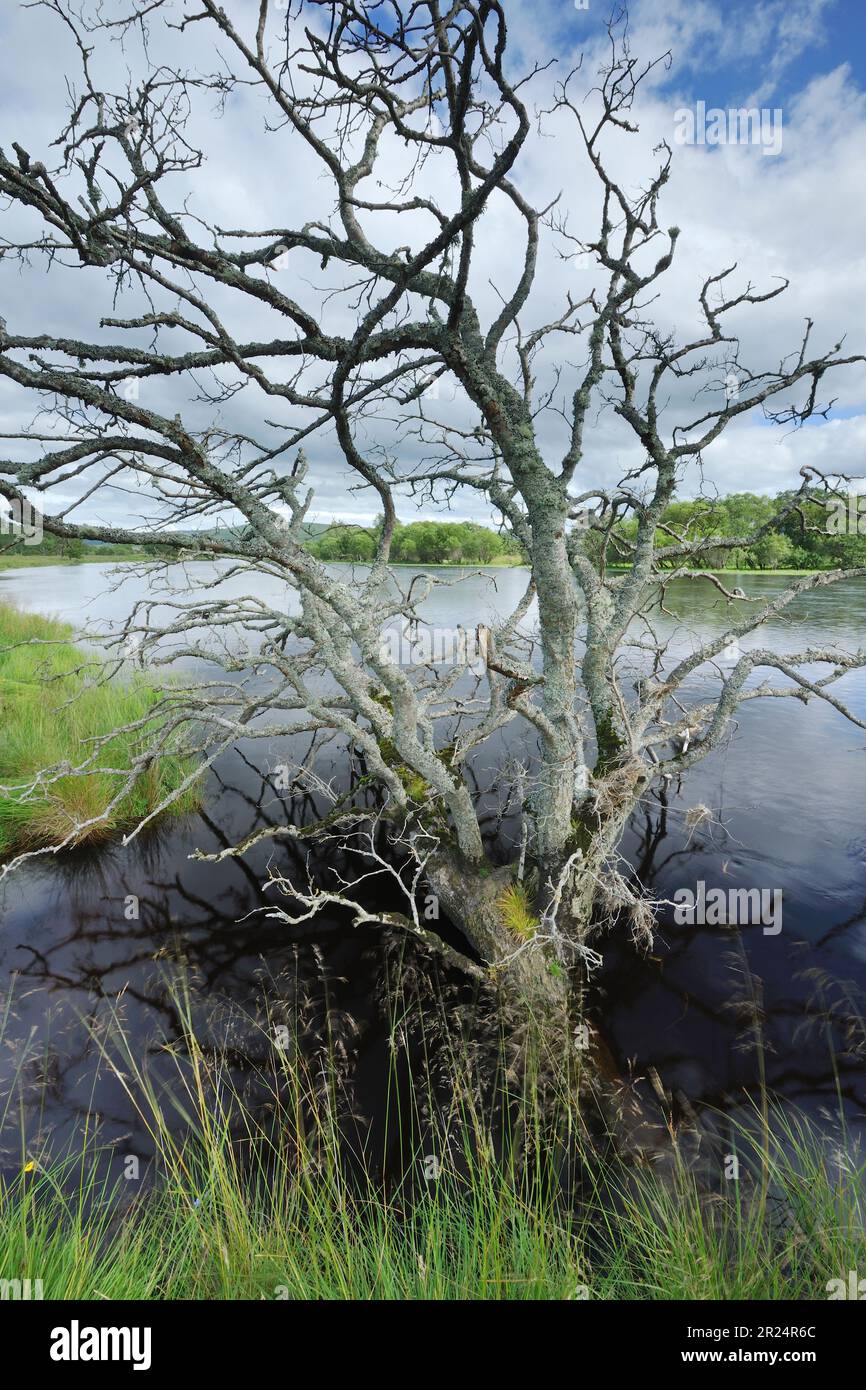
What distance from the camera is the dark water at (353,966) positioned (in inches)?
190

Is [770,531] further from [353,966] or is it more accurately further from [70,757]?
[70,757]

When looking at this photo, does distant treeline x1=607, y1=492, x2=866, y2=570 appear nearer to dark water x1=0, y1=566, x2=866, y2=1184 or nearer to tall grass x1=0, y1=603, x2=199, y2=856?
dark water x1=0, y1=566, x2=866, y2=1184

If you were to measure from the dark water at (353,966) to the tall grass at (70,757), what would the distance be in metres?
0.58

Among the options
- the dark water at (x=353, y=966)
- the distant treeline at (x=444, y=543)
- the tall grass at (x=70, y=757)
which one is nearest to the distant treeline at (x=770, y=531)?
the dark water at (x=353, y=966)

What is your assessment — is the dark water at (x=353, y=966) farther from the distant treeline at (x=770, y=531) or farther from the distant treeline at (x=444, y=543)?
the distant treeline at (x=444, y=543)

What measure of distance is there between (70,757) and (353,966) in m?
6.60

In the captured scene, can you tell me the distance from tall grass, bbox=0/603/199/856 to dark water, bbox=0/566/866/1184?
0.58 m

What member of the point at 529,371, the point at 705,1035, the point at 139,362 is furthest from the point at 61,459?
the point at 705,1035

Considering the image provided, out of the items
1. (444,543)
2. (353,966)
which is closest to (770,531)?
(353,966)

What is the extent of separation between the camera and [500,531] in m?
7.33

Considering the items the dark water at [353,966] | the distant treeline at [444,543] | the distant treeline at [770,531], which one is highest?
the distant treeline at [444,543]
